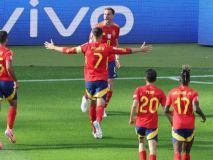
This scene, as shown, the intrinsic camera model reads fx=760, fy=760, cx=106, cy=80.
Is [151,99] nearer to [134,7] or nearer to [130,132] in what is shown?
[130,132]

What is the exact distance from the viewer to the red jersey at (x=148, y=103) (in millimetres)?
11898

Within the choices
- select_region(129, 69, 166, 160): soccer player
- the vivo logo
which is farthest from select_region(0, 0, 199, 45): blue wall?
select_region(129, 69, 166, 160): soccer player

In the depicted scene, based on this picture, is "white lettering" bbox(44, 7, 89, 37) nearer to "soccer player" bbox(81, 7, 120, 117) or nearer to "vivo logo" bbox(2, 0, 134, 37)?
"vivo logo" bbox(2, 0, 134, 37)

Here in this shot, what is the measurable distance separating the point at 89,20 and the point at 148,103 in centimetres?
1774

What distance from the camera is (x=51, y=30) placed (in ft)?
96.0

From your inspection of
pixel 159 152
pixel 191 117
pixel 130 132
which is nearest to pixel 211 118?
pixel 130 132

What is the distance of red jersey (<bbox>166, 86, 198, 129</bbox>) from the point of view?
11.7 meters

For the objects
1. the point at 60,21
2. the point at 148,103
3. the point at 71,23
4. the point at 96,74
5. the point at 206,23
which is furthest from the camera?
the point at 206,23

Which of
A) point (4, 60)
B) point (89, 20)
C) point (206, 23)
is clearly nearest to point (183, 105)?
point (4, 60)

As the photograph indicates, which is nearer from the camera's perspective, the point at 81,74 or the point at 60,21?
the point at 81,74

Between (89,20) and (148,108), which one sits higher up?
(148,108)

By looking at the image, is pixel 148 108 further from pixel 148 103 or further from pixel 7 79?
pixel 7 79

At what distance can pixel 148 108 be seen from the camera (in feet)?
39.4

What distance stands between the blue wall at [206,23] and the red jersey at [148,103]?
58.6ft
